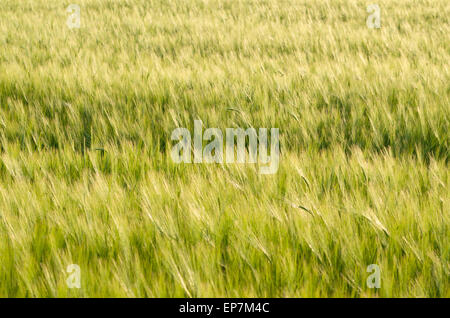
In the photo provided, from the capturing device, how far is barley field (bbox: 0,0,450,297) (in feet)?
3.48

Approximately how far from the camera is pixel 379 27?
520 centimetres

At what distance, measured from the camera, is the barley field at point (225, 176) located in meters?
1.06

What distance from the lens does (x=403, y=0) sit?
795 cm

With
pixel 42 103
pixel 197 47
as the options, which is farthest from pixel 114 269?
pixel 197 47

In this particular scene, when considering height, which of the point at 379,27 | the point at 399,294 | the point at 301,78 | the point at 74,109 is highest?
the point at 379,27

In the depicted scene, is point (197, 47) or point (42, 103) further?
point (197, 47)

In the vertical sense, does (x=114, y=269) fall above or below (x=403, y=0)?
below

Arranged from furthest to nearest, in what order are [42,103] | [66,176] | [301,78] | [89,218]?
[301,78] → [42,103] → [66,176] → [89,218]

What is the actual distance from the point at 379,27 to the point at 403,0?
3.33 metres

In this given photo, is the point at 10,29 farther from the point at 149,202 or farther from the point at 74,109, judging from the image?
the point at 149,202

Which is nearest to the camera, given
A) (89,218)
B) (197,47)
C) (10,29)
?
(89,218)

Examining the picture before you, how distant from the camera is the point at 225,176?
158 centimetres

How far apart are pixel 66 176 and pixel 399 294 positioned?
50.4 inches

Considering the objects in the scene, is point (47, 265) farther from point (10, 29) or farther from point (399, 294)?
point (10, 29)
